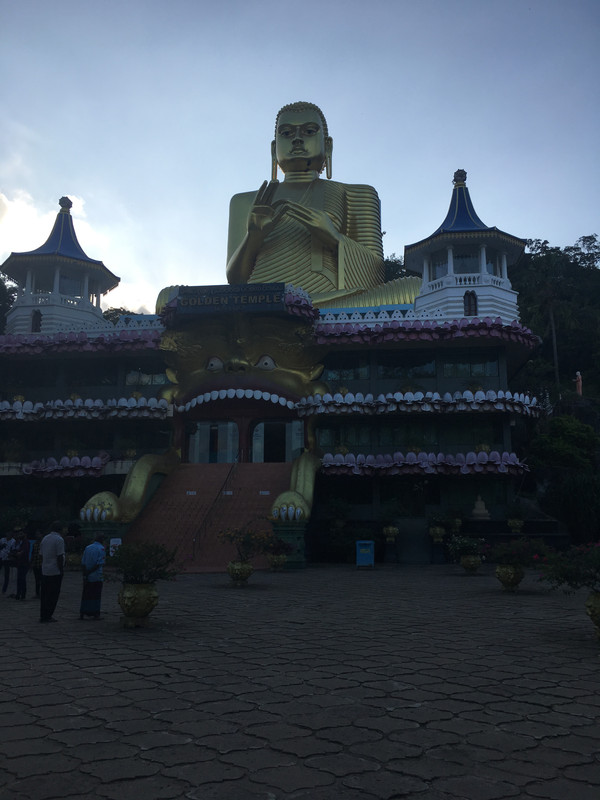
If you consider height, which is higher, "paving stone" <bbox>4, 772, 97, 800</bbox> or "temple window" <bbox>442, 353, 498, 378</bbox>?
"temple window" <bbox>442, 353, 498, 378</bbox>

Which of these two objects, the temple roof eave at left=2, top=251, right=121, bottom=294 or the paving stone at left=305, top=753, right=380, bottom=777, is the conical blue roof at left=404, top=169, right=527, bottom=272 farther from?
the paving stone at left=305, top=753, right=380, bottom=777

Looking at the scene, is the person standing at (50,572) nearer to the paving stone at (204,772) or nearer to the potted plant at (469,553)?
the paving stone at (204,772)

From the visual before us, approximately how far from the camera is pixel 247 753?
4.94 meters

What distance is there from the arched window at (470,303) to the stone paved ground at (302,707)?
2113cm

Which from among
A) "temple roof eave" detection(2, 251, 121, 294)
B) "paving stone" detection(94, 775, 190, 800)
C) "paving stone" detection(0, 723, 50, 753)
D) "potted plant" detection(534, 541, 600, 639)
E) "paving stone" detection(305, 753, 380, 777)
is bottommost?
"paving stone" detection(94, 775, 190, 800)

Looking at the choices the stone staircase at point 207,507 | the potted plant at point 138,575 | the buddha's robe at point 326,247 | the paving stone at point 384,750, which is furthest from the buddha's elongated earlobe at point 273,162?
the paving stone at point 384,750

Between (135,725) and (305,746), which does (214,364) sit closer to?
(135,725)

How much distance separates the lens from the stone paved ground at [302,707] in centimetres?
446

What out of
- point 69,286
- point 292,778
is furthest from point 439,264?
point 292,778

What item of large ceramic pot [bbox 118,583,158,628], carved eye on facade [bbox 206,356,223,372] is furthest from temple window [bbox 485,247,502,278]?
large ceramic pot [bbox 118,583,158,628]

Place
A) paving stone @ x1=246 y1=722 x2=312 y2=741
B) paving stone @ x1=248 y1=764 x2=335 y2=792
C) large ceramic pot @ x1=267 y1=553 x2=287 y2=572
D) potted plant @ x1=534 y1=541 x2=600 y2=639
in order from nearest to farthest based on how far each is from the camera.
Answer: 1. paving stone @ x1=248 y1=764 x2=335 y2=792
2. paving stone @ x1=246 y1=722 x2=312 y2=741
3. potted plant @ x1=534 y1=541 x2=600 y2=639
4. large ceramic pot @ x1=267 y1=553 x2=287 y2=572

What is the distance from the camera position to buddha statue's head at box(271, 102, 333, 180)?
129ft

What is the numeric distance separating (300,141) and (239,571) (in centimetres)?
3020

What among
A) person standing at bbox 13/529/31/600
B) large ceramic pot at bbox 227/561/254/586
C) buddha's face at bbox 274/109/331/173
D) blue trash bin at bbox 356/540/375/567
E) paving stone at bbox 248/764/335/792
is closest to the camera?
paving stone at bbox 248/764/335/792
